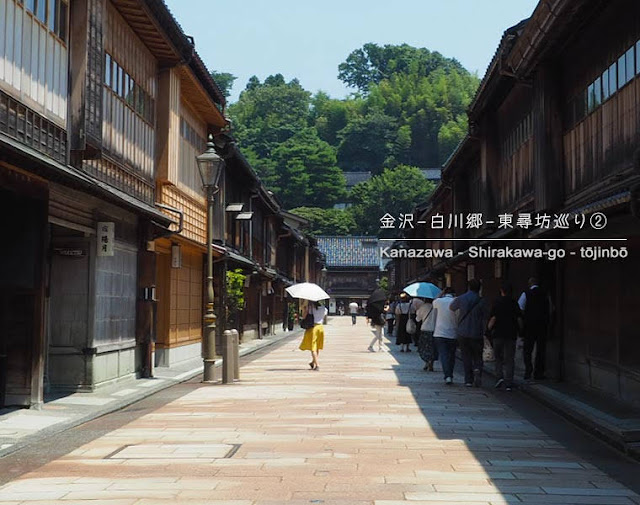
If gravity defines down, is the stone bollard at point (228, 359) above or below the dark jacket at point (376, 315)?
below

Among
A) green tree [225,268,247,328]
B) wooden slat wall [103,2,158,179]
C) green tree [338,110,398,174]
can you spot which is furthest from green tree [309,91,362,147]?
wooden slat wall [103,2,158,179]

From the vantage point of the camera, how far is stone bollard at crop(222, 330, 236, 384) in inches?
737

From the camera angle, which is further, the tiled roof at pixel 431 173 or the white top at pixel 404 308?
the tiled roof at pixel 431 173

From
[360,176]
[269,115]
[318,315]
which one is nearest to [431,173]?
[360,176]

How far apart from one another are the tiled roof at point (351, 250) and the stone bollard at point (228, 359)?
85770mm

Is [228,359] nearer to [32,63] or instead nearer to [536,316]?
[536,316]

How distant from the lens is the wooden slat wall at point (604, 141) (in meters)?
13.7

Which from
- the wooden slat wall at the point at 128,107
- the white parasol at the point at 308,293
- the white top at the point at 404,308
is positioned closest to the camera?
the wooden slat wall at the point at 128,107

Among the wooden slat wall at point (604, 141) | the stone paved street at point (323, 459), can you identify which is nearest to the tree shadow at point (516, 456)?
the stone paved street at point (323, 459)

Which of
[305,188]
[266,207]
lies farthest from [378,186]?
[266,207]

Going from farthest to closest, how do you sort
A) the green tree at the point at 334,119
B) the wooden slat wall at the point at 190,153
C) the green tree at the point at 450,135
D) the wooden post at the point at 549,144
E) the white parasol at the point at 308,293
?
the green tree at the point at 334,119 → the green tree at the point at 450,135 → the wooden slat wall at the point at 190,153 → the white parasol at the point at 308,293 → the wooden post at the point at 549,144

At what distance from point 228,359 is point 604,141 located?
8519 mm

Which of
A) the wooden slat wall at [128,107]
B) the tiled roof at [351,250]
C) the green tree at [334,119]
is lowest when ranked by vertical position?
the wooden slat wall at [128,107]

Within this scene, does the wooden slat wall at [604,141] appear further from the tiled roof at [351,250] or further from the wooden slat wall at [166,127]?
the tiled roof at [351,250]
